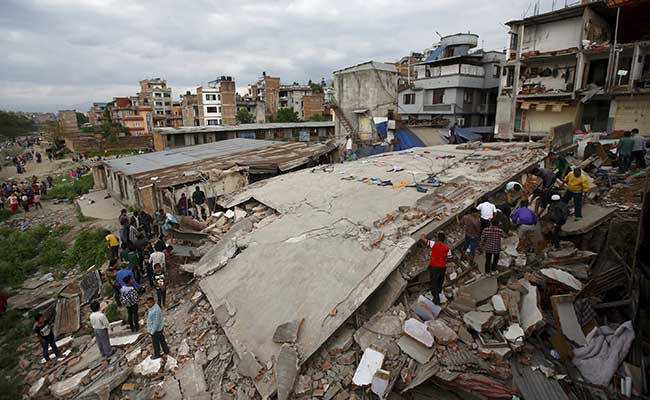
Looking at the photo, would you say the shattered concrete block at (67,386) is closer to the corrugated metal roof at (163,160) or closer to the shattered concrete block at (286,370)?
the shattered concrete block at (286,370)

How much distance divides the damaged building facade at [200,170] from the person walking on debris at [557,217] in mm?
9990

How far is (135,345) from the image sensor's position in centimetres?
639

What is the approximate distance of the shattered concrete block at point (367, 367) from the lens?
13.7ft

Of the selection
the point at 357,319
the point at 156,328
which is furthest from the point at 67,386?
the point at 357,319

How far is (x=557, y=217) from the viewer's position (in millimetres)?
6492

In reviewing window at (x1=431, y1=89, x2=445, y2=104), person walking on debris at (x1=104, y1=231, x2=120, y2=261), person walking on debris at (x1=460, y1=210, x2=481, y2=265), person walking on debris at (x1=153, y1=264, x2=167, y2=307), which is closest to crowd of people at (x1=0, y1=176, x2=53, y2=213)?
person walking on debris at (x1=104, y1=231, x2=120, y2=261)

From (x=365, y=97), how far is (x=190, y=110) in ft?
131

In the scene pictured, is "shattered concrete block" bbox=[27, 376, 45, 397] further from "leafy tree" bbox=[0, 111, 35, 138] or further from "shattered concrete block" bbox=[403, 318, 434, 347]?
"leafy tree" bbox=[0, 111, 35, 138]

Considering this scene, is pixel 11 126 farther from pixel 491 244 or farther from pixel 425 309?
pixel 491 244

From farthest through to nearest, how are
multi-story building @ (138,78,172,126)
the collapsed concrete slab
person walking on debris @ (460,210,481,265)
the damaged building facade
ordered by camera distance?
multi-story building @ (138,78,172,126) < the damaged building facade < person walking on debris @ (460,210,481,265) < the collapsed concrete slab

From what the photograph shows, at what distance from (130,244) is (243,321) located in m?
5.51

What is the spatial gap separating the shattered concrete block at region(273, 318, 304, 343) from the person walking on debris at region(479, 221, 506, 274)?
3390mm

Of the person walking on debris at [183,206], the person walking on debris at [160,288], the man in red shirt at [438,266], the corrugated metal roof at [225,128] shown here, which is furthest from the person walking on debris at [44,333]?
the corrugated metal roof at [225,128]

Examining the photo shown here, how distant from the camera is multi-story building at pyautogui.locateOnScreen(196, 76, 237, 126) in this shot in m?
52.3
